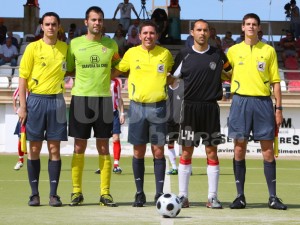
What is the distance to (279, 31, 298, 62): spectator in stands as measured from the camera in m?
32.4

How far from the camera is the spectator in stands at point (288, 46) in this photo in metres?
32.4

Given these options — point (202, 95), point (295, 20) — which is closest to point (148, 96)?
point (202, 95)

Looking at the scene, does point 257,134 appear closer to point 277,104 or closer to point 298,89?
point 277,104

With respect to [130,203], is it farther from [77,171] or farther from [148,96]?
[148,96]

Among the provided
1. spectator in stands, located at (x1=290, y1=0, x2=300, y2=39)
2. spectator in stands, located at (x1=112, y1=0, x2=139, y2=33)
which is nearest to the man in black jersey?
spectator in stands, located at (x1=112, y1=0, x2=139, y2=33)

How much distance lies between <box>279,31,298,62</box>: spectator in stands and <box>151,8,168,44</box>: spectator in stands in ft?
12.7

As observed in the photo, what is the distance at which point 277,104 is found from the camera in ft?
38.7

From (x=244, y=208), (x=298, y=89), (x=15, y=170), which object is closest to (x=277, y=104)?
(x=244, y=208)

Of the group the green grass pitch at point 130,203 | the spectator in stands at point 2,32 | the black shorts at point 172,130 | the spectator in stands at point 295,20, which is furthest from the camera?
the spectator in stands at point 295,20

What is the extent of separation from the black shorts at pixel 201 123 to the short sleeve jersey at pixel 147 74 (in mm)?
416

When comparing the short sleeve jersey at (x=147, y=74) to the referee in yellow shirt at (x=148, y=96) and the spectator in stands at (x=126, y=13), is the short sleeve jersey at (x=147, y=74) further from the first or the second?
the spectator in stands at (x=126, y=13)

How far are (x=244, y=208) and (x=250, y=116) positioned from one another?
42.1 inches

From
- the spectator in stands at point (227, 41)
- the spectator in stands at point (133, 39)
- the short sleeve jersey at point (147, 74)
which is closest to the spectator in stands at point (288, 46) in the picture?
the spectator in stands at point (227, 41)

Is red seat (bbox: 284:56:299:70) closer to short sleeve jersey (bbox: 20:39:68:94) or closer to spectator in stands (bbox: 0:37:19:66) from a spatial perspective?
spectator in stands (bbox: 0:37:19:66)
